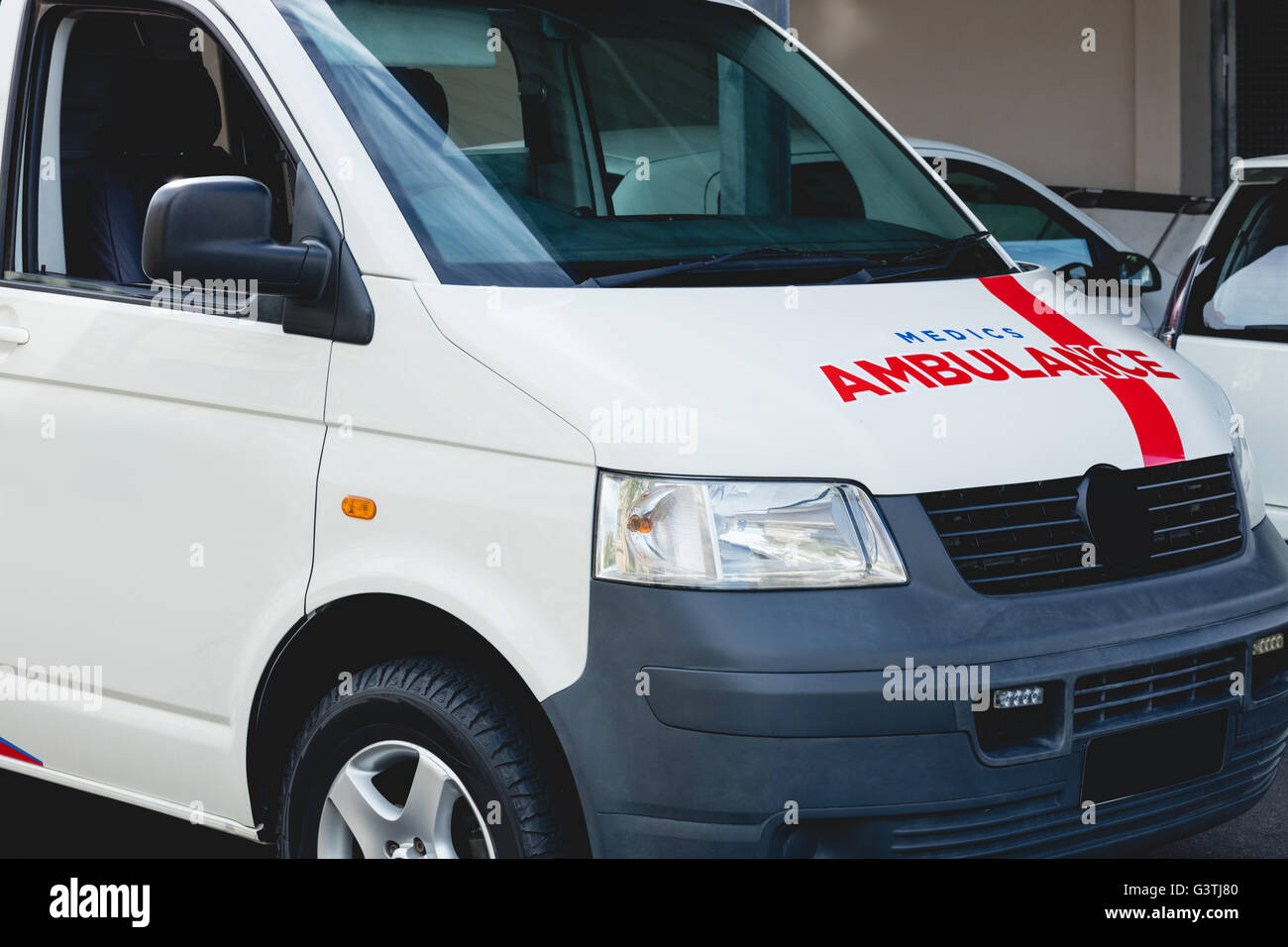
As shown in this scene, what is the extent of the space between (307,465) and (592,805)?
0.85 meters

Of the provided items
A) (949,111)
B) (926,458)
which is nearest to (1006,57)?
(949,111)

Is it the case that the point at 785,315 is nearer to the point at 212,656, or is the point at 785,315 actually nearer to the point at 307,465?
the point at 307,465

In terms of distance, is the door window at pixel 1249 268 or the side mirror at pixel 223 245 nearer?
the side mirror at pixel 223 245

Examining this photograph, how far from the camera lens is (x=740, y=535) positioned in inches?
116

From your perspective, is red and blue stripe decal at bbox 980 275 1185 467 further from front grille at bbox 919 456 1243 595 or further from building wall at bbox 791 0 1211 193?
building wall at bbox 791 0 1211 193

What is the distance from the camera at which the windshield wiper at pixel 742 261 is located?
3.38 metres

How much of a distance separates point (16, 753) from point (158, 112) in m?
1.53

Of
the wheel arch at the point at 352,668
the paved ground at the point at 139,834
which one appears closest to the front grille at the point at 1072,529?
the wheel arch at the point at 352,668

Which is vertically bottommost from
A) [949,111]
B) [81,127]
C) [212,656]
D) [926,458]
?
[212,656]

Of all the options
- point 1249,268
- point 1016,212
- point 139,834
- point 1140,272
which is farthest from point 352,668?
point 1016,212

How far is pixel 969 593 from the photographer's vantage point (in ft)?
9.82

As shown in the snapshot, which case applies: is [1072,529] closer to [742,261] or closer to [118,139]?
[742,261]

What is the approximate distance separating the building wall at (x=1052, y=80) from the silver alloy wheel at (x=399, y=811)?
10.2m

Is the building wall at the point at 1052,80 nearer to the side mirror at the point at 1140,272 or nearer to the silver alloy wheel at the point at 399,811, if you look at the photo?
the side mirror at the point at 1140,272
